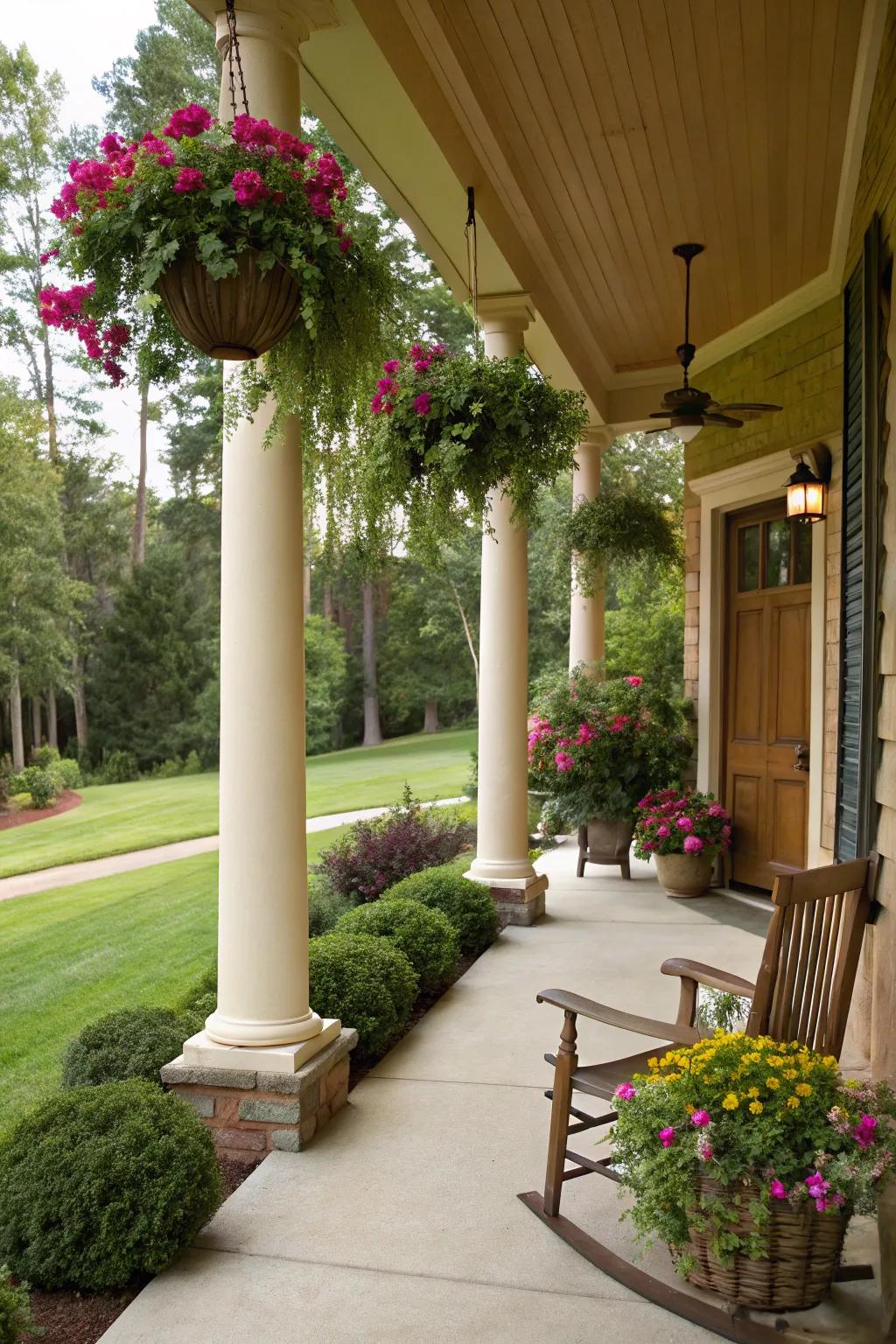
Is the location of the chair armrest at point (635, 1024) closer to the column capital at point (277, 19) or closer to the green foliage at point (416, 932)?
the green foliage at point (416, 932)

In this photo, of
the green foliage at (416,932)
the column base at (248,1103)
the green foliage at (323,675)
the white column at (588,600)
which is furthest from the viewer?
the green foliage at (323,675)

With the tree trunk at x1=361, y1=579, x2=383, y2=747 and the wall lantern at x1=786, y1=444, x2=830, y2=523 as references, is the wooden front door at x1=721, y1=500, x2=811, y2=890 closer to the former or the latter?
the wall lantern at x1=786, y1=444, x2=830, y2=523

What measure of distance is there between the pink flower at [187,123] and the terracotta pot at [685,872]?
501 cm

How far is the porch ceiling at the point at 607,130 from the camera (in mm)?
3283

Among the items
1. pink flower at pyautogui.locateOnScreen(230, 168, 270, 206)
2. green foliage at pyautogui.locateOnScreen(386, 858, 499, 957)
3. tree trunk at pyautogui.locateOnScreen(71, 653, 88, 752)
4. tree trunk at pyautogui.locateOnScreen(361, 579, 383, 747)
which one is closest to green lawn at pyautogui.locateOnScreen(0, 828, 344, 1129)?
green foliage at pyautogui.locateOnScreen(386, 858, 499, 957)

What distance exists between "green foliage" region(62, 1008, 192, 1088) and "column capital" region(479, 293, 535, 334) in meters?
3.41

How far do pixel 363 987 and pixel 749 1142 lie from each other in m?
1.71

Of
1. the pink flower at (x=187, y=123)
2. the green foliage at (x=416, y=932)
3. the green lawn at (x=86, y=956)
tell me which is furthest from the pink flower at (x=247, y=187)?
the green lawn at (x=86, y=956)

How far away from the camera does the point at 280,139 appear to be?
2.14m

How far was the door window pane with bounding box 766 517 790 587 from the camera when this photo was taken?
245 inches

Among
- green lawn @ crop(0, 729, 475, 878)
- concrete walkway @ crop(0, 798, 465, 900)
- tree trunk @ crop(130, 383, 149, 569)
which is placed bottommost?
concrete walkway @ crop(0, 798, 465, 900)

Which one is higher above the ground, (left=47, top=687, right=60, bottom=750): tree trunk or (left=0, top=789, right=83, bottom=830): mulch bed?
(left=47, top=687, right=60, bottom=750): tree trunk

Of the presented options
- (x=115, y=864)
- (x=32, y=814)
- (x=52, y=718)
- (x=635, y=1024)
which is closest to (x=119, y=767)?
(x=52, y=718)

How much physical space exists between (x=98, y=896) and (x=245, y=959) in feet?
25.8
